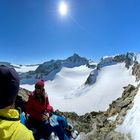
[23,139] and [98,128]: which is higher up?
[23,139]

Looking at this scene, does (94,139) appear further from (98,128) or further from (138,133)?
(138,133)

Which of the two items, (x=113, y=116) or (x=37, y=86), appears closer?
(x=37, y=86)

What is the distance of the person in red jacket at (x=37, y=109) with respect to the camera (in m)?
11.9

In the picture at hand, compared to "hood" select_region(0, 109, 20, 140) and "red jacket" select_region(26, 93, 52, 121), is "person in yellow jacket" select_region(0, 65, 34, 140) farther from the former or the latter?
"red jacket" select_region(26, 93, 52, 121)

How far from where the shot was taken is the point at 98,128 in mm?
20781

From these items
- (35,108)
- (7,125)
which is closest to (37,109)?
(35,108)

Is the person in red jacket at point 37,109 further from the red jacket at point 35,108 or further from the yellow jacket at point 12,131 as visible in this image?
the yellow jacket at point 12,131

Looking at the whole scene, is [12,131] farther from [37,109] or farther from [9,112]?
Answer: [37,109]

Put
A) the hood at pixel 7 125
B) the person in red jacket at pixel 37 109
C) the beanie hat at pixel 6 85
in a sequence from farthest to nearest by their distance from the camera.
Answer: the person in red jacket at pixel 37 109, the beanie hat at pixel 6 85, the hood at pixel 7 125

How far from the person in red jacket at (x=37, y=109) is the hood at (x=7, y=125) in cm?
874

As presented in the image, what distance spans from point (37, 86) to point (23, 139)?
8.88m

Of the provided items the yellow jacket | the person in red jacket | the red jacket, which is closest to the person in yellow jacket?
the yellow jacket

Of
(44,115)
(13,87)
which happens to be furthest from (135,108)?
(13,87)

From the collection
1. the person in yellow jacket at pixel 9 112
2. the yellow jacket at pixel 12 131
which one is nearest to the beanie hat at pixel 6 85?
the person in yellow jacket at pixel 9 112
